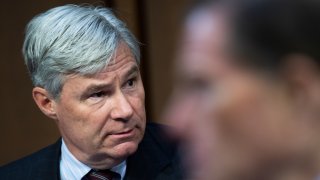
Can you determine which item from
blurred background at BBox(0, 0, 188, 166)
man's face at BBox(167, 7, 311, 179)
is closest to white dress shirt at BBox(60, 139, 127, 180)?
blurred background at BBox(0, 0, 188, 166)

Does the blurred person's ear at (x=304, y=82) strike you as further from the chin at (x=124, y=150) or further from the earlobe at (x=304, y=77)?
the chin at (x=124, y=150)

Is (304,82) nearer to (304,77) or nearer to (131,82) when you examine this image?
(304,77)

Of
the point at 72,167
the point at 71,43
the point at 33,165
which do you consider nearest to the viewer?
the point at 71,43

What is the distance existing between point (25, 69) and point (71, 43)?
1243 millimetres

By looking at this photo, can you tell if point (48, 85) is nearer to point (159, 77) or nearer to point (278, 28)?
point (159, 77)

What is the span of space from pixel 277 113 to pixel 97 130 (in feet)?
4.46

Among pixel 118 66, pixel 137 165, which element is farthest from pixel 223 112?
pixel 137 165

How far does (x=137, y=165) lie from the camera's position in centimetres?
254

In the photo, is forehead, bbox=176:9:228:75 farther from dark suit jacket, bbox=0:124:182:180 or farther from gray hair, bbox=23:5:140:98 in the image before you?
dark suit jacket, bbox=0:124:182:180

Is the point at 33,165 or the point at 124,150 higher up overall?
the point at 124,150

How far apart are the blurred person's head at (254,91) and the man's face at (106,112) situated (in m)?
1.24

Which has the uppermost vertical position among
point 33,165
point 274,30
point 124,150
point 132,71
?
point 274,30

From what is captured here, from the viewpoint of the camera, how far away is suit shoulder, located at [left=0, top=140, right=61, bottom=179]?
2.59 metres

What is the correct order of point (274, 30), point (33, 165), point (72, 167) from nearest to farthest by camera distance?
point (274, 30) → point (72, 167) → point (33, 165)
